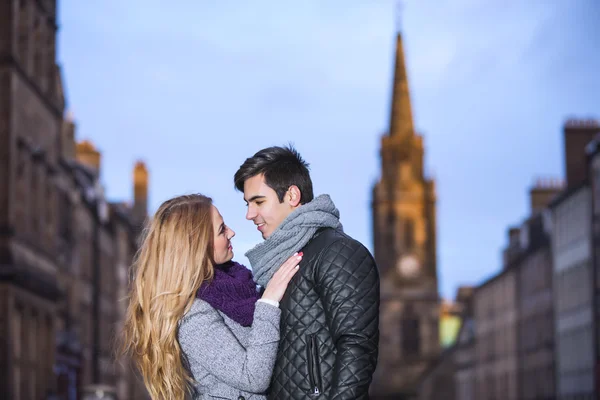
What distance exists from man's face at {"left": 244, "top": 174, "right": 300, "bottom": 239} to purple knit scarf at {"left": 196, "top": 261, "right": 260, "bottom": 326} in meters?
0.35

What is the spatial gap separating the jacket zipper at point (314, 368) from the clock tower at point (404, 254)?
415 ft

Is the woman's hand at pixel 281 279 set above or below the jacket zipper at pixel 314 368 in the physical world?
above

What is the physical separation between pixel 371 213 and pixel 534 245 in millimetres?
70136

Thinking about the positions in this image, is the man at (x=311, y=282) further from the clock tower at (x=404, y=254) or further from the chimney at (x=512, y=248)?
the clock tower at (x=404, y=254)

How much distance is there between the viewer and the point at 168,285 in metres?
6.70

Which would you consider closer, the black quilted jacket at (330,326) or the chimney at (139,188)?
the black quilted jacket at (330,326)

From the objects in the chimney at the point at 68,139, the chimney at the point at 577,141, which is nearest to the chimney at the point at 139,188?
the chimney at the point at 68,139

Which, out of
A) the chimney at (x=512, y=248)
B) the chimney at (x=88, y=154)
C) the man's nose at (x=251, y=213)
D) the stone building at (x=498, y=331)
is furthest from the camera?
the stone building at (x=498, y=331)

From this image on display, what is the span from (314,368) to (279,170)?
109cm

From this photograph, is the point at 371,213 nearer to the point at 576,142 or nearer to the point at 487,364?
the point at 487,364

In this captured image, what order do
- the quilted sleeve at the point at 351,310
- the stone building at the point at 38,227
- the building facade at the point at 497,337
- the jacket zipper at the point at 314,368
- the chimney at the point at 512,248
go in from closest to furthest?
the quilted sleeve at the point at 351,310
the jacket zipper at the point at 314,368
the stone building at the point at 38,227
the chimney at the point at 512,248
the building facade at the point at 497,337

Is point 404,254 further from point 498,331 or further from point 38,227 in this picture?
point 38,227

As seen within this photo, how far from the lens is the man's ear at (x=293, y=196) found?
698cm

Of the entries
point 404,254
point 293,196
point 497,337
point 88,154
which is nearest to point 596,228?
point 88,154
